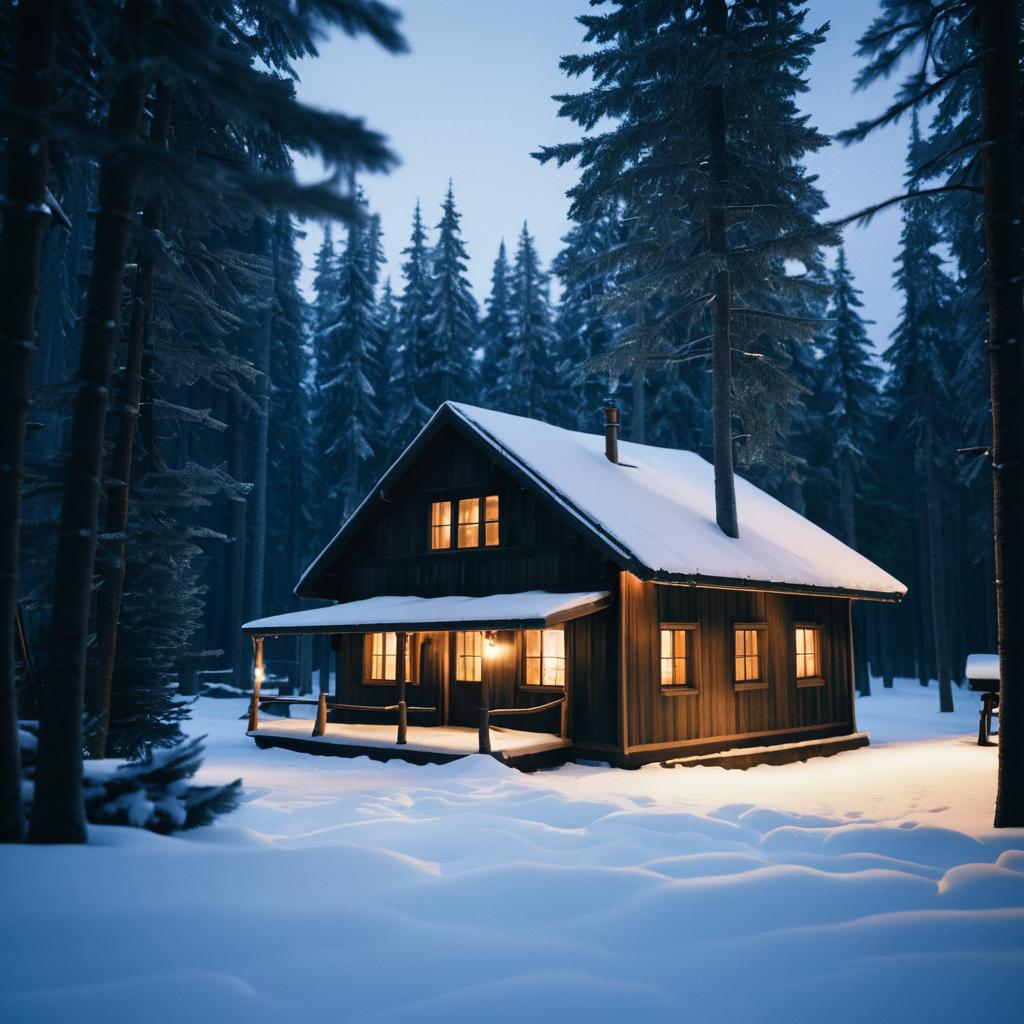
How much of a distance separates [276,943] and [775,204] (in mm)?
17477

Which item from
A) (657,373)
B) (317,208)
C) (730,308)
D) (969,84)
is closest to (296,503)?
(657,373)

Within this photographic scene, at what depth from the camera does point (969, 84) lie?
12305 mm

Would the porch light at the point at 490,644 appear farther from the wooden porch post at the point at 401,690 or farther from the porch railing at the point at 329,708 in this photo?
the porch railing at the point at 329,708

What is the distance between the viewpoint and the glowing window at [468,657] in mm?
16781

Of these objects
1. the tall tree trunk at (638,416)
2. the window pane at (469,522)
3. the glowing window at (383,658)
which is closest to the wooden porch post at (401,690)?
the window pane at (469,522)

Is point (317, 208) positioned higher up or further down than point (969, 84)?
further down

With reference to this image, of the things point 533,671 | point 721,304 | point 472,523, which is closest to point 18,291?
point 533,671

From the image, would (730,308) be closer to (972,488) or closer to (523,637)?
(523,637)

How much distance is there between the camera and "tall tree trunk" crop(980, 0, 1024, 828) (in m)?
8.77

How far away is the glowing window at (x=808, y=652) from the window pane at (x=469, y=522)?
7360mm

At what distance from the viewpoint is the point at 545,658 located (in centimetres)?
1552

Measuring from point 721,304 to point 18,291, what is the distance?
50.4ft

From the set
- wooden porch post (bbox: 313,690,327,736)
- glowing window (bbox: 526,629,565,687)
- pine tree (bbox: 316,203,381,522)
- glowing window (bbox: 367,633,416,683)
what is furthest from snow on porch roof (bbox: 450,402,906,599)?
pine tree (bbox: 316,203,381,522)

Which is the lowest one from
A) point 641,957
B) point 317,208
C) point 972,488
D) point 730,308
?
point 641,957
